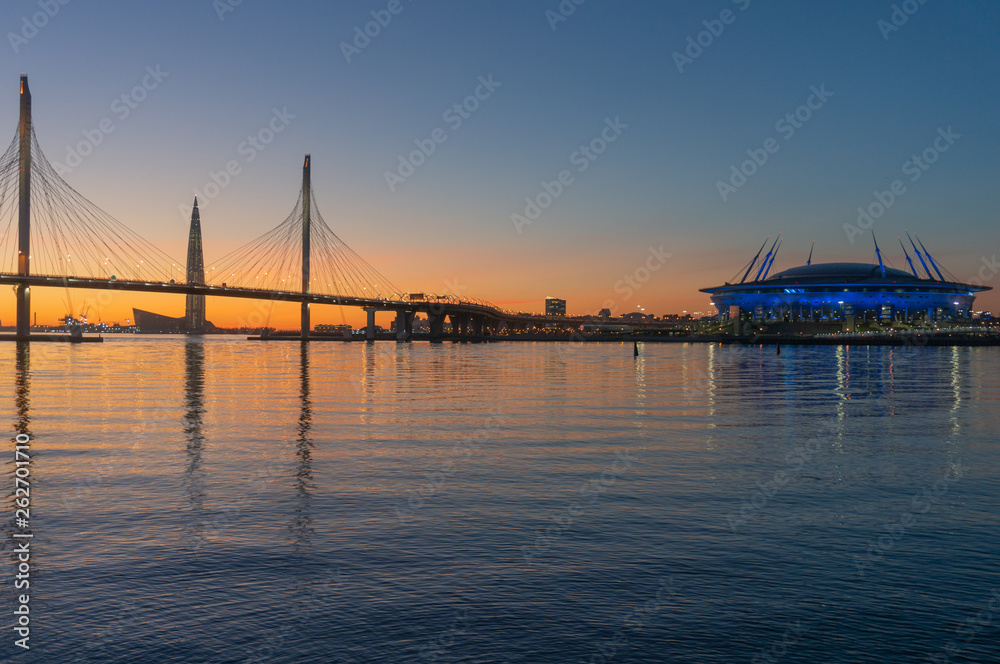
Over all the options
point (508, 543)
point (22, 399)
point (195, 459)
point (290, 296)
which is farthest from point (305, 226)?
point (508, 543)

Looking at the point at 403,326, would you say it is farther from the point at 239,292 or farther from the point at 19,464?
the point at 19,464

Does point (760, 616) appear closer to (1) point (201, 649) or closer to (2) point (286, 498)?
(1) point (201, 649)

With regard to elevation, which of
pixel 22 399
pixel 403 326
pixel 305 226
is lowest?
pixel 22 399

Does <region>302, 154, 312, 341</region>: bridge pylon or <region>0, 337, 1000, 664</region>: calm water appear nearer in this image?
<region>0, 337, 1000, 664</region>: calm water

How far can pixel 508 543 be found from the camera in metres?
11.0

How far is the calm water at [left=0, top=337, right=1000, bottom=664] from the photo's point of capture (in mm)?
7723

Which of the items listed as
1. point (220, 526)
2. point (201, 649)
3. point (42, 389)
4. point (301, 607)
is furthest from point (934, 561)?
point (42, 389)

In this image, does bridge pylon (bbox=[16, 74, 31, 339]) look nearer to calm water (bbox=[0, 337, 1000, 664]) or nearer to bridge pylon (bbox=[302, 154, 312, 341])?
bridge pylon (bbox=[302, 154, 312, 341])

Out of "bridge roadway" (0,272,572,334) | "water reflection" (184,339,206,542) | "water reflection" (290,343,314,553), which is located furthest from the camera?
"bridge roadway" (0,272,572,334)

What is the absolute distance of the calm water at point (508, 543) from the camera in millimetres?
7723

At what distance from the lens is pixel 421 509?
1316 centimetres

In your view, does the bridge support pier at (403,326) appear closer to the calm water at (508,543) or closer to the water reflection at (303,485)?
the water reflection at (303,485)

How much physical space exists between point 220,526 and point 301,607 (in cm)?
402

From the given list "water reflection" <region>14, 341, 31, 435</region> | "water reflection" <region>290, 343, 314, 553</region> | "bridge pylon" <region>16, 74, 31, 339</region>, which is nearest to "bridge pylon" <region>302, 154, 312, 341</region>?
"bridge pylon" <region>16, 74, 31, 339</region>
